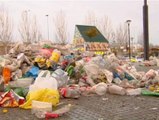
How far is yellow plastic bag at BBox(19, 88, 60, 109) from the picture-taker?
532 cm

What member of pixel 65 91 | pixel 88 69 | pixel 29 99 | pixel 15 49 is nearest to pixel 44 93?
pixel 29 99

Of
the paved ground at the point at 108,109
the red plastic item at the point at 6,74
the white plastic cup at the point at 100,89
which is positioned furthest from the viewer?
the red plastic item at the point at 6,74

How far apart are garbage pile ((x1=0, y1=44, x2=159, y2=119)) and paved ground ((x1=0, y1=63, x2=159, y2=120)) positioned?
0.61ft

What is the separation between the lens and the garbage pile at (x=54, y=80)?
5.47 meters

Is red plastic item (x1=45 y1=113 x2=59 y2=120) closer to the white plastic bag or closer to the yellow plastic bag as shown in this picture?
the yellow plastic bag

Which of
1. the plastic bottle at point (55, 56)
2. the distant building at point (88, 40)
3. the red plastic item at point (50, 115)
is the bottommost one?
the red plastic item at point (50, 115)

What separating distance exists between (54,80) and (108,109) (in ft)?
4.46

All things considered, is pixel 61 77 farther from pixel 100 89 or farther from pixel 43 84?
pixel 43 84

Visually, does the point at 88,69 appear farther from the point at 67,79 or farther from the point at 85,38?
the point at 85,38

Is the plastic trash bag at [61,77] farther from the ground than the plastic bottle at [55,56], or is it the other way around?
the plastic bottle at [55,56]

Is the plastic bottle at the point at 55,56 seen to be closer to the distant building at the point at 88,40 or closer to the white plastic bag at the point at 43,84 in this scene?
the white plastic bag at the point at 43,84

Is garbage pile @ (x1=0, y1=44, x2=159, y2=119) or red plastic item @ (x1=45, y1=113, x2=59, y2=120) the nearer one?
red plastic item @ (x1=45, y1=113, x2=59, y2=120)

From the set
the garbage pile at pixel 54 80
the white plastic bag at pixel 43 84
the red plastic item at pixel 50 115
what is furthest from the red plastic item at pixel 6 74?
the red plastic item at pixel 50 115

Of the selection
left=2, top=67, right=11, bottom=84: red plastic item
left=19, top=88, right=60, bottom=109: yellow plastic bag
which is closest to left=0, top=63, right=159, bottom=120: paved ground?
left=19, top=88, right=60, bottom=109: yellow plastic bag
